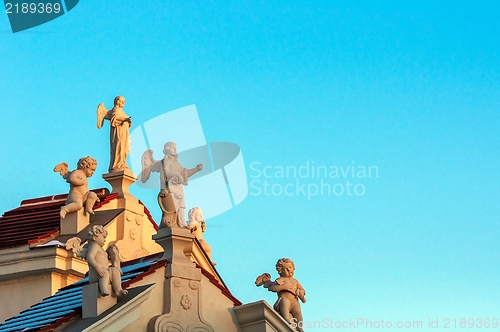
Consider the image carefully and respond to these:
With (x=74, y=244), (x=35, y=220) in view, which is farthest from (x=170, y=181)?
(x=35, y=220)

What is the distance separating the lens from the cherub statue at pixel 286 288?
2333cm

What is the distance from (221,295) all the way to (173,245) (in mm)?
1447

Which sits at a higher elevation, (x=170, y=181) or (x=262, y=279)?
(x=170, y=181)

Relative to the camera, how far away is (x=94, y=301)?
804 inches

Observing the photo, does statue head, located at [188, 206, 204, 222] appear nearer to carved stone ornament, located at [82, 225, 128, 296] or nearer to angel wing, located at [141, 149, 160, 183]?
angel wing, located at [141, 149, 160, 183]

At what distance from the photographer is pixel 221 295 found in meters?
22.8

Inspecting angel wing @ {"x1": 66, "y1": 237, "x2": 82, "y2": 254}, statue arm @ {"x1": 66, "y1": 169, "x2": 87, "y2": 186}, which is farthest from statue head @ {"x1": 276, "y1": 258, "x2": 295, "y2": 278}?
statue arm @ {"x1": 66, "y1": 169, "x2": 87, "y2": 186}

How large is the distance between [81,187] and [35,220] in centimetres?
216

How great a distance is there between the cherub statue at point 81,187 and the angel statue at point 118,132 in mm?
2531

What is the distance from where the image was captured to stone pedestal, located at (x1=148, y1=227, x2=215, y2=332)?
71.5 ft

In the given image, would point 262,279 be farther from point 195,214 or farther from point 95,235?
point 195,214

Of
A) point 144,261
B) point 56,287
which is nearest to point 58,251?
point 56,287

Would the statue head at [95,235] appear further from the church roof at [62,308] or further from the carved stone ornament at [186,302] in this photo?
the carved stone ornament at [186,302]

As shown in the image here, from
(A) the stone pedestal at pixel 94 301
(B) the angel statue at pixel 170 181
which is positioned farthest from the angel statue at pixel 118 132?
(A) the stone pedestal at pixel 94 301
